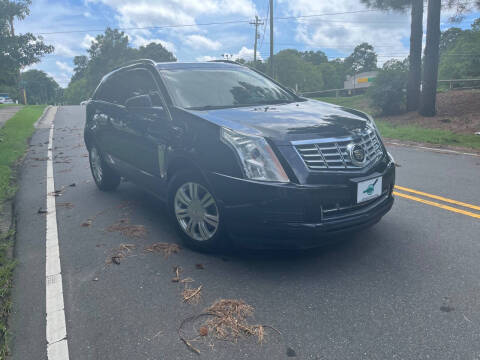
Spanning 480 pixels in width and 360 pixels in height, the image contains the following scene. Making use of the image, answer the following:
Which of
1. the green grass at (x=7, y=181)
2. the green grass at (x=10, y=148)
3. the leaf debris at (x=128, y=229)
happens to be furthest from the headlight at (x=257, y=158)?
the green grass at (x=10, y=148)

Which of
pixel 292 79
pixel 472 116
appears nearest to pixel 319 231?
pixel 472 116

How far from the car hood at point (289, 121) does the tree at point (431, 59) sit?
12304 millimetres

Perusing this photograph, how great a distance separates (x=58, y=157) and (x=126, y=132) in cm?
568

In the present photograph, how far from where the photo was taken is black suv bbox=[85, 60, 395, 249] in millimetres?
3244

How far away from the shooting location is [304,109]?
4.27 meters

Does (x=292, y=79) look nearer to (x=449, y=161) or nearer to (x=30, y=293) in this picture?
(x=449, y=161)

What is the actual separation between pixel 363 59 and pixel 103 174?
391 feet

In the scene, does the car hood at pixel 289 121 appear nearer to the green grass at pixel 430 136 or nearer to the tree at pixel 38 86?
the green grass at pixel 430 136

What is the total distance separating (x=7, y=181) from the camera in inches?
287

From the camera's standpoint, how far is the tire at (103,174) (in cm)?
630

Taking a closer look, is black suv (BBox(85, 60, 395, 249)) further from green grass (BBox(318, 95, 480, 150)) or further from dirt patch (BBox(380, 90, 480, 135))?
dirt patch (BBox(380, 90, 480, 135))

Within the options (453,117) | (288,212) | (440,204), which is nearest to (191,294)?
(288,212)

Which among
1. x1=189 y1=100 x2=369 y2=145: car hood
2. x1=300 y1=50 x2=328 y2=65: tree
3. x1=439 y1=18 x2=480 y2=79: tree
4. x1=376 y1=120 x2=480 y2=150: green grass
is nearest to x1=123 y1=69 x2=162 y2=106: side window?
x1=189 y1=100 x2=369 y2=145: car hood

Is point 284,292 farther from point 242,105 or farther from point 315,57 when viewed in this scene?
point 315,57
